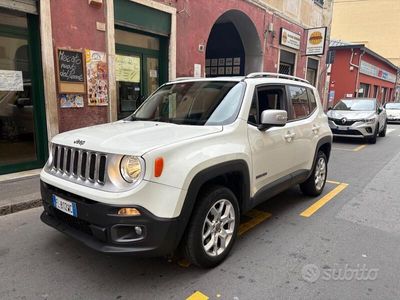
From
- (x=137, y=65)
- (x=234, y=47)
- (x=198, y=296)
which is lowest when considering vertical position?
(x=198, y=296)

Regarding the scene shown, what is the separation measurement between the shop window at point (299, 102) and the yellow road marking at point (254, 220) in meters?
1.36

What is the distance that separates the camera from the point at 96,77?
6.80m

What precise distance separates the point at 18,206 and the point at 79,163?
2329 mm

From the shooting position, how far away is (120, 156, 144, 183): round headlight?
8.11 feet

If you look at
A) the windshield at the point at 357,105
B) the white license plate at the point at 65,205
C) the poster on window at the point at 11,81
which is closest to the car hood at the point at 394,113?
the windshield at the point at 357,105

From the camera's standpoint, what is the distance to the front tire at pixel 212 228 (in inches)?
109

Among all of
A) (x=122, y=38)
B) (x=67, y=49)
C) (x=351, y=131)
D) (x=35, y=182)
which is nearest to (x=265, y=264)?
(x=35, y=182)

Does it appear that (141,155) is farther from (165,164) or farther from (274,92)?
(274,92)

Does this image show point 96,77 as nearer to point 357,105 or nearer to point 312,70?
point 357,105

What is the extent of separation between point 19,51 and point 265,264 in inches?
221

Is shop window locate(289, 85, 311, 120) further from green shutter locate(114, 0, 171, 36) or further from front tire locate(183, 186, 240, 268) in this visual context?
green shutter locate(114, 0, 171, 36)

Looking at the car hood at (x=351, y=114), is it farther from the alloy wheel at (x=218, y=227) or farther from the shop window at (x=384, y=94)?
the shop window at (x=384, y=94)

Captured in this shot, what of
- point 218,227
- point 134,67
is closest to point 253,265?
point 218,227

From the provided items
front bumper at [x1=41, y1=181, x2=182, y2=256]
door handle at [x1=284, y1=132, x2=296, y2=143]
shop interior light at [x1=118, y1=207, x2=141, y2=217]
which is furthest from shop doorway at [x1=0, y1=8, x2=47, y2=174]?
door handle at [x1=284, y1=132, x2=296, y2=143]
